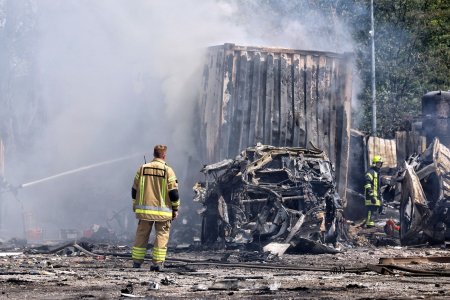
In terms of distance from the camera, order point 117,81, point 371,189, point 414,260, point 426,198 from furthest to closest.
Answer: point 117,81 < point 371,189 < point 426,198 < point 414,260

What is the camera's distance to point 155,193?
10.6 metres


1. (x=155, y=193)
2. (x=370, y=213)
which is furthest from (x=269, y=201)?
(x=370, y=213)

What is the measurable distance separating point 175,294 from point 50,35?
17.8 meters

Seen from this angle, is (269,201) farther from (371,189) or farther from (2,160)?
(2,160)

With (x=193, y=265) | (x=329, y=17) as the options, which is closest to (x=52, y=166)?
(x=329, y=17)

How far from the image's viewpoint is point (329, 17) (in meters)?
25.4

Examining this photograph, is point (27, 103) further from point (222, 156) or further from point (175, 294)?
point (175, 294)

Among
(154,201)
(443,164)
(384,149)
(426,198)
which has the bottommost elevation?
(154,201)

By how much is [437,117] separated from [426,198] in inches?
219

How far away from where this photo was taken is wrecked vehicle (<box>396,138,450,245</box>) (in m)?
14.1

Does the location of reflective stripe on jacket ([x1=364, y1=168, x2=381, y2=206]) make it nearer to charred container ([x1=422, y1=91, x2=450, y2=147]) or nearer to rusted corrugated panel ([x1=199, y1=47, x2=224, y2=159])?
charred container ([x1=422, y1=91, x2=450, y2=147])

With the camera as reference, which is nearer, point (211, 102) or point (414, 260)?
point (414, 260)

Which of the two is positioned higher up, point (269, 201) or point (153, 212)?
point (269, 201)

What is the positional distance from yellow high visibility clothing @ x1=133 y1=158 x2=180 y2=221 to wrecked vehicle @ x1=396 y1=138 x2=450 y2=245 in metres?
5.17
